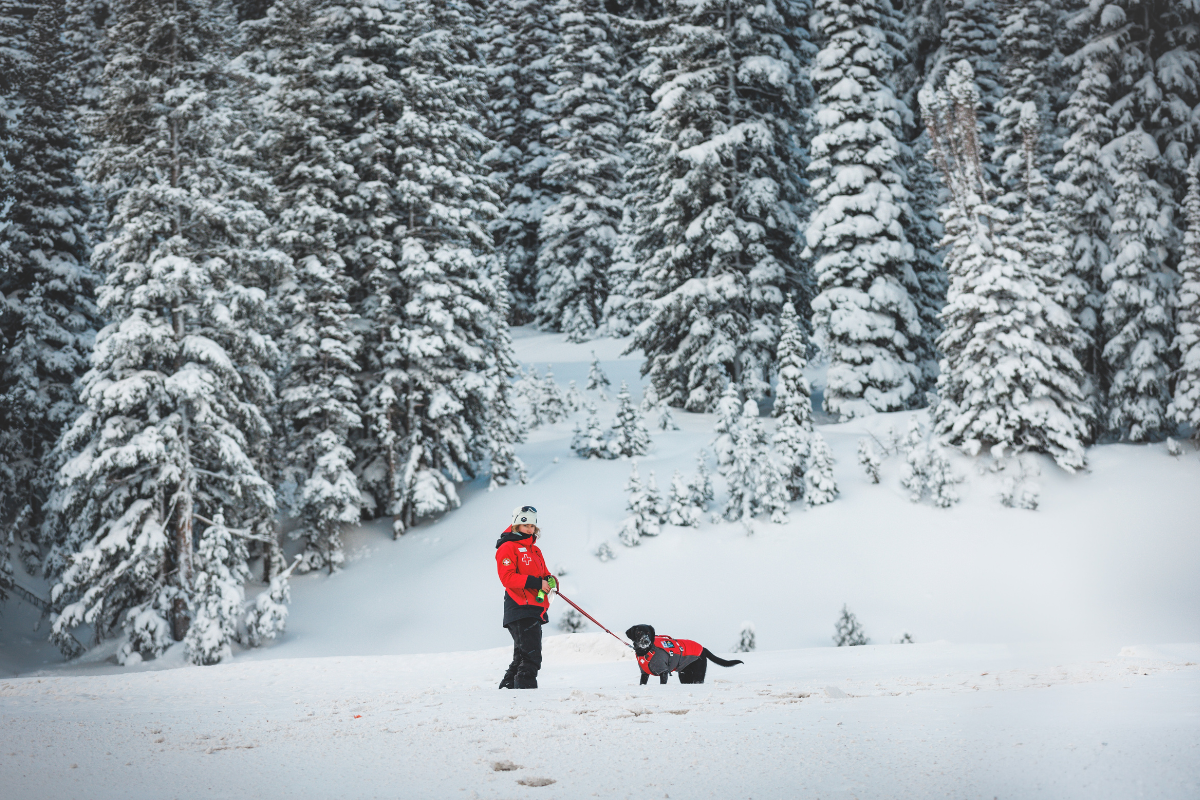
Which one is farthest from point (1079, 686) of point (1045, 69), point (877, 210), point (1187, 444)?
point (1045, 69)

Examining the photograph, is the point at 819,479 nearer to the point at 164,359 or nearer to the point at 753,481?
the point at 753,481

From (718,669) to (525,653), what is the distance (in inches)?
124

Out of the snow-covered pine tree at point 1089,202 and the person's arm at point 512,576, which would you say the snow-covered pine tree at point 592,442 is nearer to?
the snow-covered pine tree at point 1089,202

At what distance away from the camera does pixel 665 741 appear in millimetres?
4172

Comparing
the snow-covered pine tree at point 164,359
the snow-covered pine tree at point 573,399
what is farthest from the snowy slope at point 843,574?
the snow-covered pine tree at point 573,399

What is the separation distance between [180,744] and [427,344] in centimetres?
1502

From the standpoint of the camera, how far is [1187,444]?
16.6 meters

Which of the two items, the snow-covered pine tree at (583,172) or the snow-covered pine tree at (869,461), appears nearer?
the snow-covered pine tree at (869,461)

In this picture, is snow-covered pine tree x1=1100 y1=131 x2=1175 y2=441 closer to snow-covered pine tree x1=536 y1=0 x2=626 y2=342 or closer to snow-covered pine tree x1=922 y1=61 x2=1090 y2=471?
snow-covered pine tree x1=922 y1=61 x2=1090 y2=471

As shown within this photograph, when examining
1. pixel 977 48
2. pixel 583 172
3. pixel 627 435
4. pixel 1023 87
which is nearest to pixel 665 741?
pixel 627 435

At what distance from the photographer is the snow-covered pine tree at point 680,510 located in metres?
16.3

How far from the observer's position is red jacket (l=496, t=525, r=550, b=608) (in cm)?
705

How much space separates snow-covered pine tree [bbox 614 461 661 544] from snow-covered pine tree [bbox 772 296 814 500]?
8.95ft

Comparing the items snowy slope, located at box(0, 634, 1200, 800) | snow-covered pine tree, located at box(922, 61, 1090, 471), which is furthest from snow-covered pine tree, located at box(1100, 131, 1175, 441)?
snowy slope, located at box(0, 634, 1200, 800)
